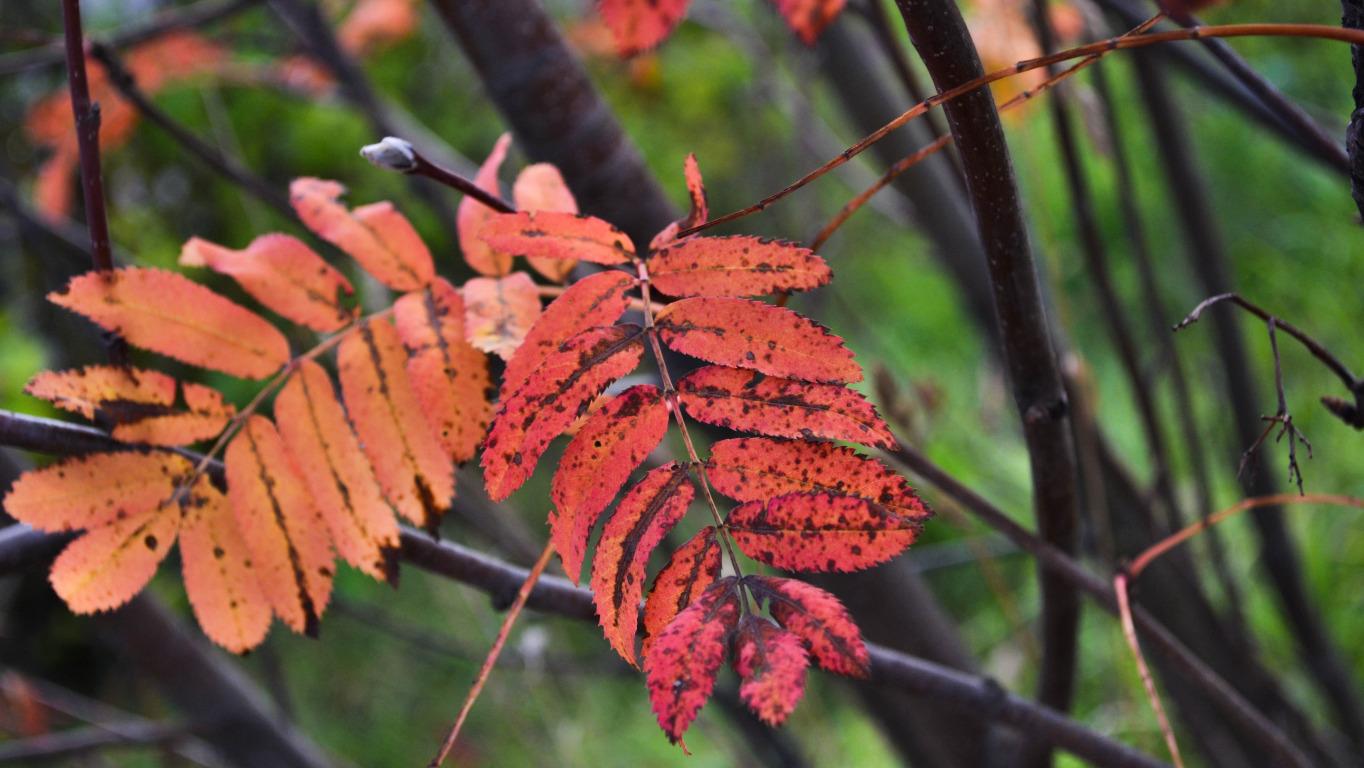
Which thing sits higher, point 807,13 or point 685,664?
point 807,13

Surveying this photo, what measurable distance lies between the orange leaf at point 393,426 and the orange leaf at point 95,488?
82mm

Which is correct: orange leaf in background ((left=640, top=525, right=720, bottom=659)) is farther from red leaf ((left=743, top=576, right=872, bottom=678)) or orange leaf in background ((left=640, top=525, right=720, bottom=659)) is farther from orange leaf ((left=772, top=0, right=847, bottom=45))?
orange leaf ((left=772, top=0, right=847, bottom=45))

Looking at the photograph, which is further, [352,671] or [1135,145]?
[1135,145]

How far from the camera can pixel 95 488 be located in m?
0.37

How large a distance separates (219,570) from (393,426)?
0.33ft

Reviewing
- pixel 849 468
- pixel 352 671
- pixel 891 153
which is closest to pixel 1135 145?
pixel 891 153

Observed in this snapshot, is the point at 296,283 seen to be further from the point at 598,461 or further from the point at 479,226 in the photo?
the point at 598,461

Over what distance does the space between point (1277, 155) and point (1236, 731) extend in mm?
2348

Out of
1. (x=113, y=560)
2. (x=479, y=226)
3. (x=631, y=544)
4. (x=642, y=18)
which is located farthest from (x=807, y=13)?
(x=113, y=560)

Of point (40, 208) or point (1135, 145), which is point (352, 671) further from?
point (1135, 145)

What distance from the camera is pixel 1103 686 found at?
5.77 feet

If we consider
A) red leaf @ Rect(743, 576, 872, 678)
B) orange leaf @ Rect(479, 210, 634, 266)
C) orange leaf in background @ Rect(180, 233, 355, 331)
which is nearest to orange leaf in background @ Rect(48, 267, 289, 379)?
orange leaf in background @ Rect(180, 233, 355, 331)

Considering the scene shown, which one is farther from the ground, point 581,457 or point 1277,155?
point 1277,155

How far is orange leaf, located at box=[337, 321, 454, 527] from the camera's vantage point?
1.23 ft
